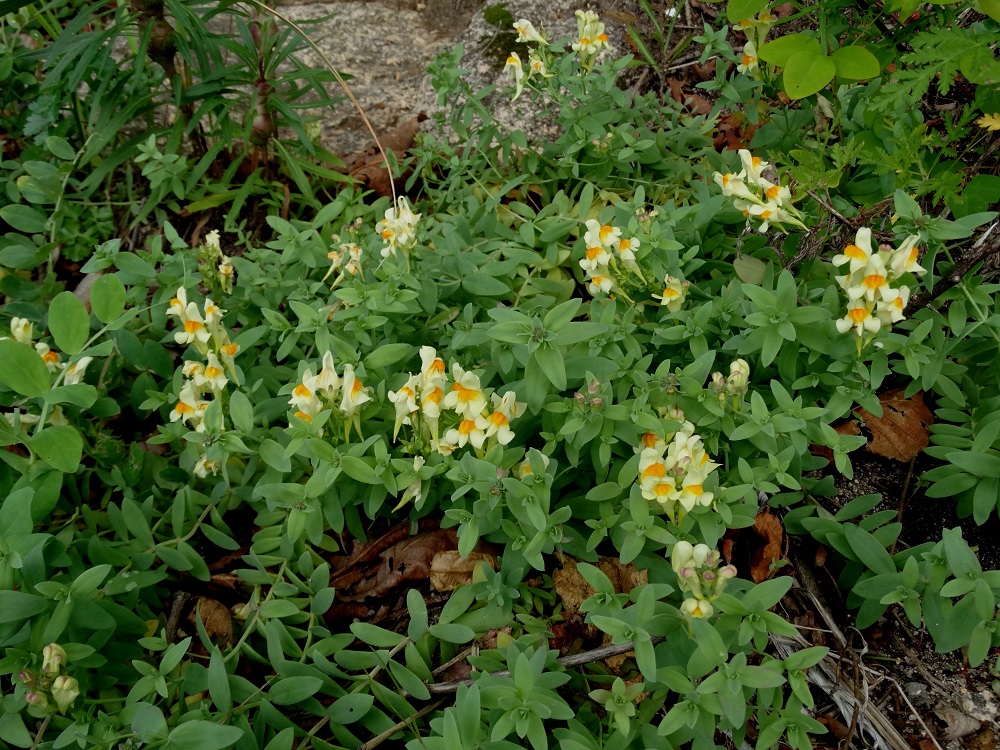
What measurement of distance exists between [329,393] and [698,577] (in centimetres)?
112

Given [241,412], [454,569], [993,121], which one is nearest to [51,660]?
[241,412]

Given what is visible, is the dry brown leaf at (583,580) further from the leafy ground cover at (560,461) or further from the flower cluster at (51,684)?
the flower cluster at (51,684)

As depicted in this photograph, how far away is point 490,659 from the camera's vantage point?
80.1 inches

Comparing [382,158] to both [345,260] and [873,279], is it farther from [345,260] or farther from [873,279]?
[873,279]

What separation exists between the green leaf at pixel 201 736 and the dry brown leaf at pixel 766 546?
1.47m

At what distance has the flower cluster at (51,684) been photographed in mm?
1848

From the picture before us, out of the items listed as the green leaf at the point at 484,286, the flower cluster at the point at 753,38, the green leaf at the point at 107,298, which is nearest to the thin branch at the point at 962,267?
the flower cluster at the point at 753,38

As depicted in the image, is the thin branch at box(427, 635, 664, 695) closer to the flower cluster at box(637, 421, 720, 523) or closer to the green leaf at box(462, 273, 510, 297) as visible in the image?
the flower cluster at box(637, 421, 720, 523)

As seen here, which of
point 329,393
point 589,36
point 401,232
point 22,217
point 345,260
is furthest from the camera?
point 589,36

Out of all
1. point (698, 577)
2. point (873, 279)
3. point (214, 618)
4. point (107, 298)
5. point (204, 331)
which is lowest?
point (214, 618)

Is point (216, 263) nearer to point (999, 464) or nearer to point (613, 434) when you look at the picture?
point (613, 434)

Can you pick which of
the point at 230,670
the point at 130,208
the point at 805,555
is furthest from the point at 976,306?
the point at 130,208

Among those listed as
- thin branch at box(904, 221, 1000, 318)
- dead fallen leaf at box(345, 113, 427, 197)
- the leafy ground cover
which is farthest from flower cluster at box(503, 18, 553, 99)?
thin branch at box(904, 221, 1000, 318)

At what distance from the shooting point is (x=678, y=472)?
1.89m
